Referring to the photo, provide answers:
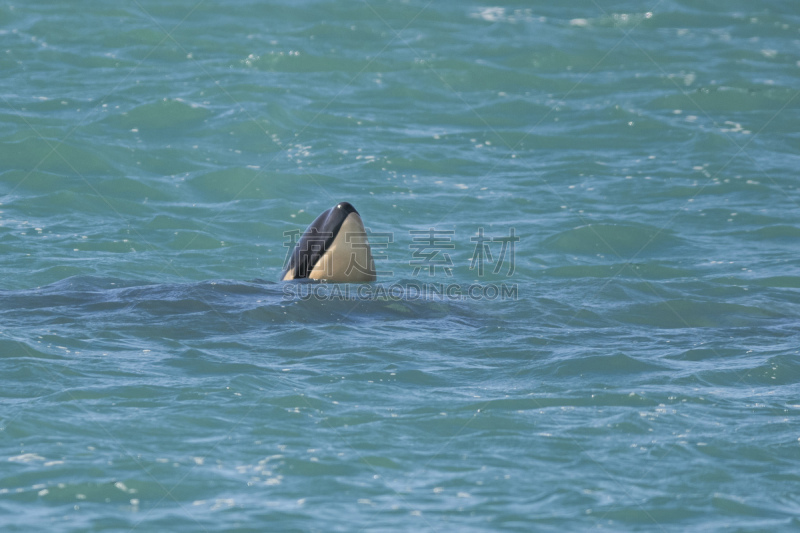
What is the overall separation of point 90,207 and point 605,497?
7.64 meters

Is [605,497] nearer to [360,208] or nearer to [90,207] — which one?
[360,208]

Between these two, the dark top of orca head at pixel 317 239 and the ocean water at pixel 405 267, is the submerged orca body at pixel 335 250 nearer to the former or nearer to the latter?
the dark top of orca head at pixel 317 239

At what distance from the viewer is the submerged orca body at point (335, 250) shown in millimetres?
7945

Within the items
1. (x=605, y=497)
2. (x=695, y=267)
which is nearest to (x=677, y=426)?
(x=605, y=497)

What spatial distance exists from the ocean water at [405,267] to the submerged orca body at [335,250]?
0.22 m

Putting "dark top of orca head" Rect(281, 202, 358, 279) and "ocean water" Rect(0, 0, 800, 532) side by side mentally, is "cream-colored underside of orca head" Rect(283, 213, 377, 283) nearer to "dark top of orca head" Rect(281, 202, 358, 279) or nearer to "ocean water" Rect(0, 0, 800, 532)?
"dark top of orca head" Rect(281, 202, 358, 279)

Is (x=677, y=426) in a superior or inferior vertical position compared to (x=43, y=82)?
inferior

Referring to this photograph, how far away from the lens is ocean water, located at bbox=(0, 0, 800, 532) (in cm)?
483

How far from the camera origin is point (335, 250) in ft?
26.3

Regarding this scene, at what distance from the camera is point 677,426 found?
5.46 metres

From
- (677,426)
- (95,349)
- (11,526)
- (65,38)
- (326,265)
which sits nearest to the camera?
(11,526)

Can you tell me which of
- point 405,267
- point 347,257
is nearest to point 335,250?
point 347,257

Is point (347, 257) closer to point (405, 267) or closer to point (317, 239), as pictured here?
point (317, 239)

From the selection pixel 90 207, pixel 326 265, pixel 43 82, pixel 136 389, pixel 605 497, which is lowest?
pixel 605 497
